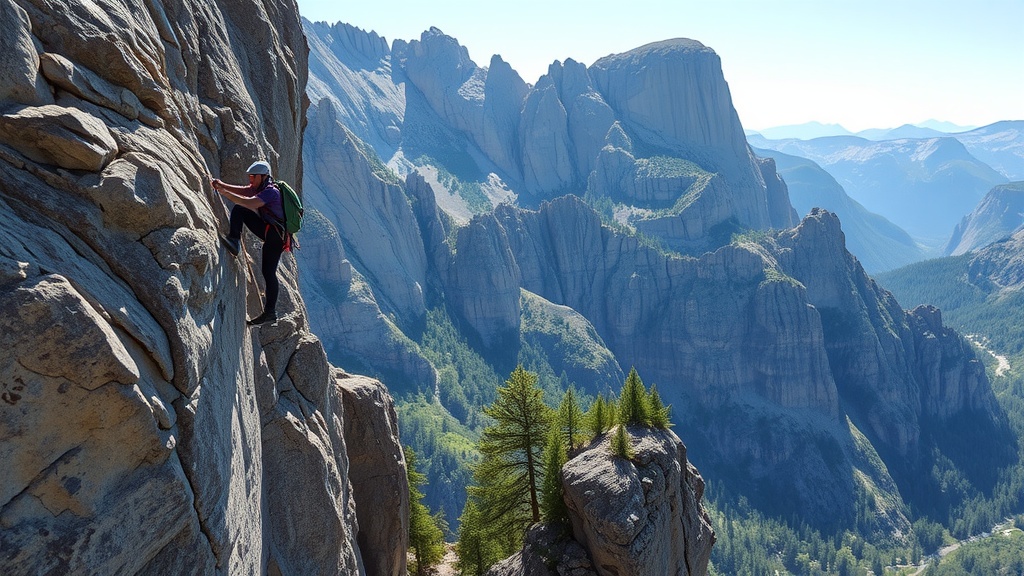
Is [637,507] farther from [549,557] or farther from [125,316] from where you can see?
[125,316]

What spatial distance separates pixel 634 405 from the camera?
29.2 metres

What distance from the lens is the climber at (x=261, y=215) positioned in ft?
45.9

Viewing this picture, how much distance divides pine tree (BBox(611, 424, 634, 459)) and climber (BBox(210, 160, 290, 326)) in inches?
626

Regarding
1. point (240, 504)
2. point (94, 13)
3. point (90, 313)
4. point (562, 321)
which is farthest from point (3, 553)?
point (562, 321)

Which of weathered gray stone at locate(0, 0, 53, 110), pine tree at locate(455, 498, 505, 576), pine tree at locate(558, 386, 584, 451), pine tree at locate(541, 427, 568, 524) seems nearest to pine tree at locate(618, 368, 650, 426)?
pine tree at locate(558, 386, 584, 451)

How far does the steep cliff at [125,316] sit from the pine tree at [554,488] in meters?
12.1

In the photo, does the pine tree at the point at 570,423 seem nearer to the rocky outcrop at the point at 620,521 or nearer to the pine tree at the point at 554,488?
the rocky outcrop at the point at 620,521

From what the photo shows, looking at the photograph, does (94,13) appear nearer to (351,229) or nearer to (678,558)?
(678,558)

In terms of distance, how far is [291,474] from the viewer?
18.0 meters

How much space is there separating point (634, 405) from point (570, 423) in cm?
364

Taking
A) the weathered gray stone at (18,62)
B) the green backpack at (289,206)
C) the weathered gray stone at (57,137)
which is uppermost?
the weathered gray stone at (18,62)

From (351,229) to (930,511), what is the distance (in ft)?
557

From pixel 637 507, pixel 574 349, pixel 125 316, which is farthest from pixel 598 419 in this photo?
pixel 574 349

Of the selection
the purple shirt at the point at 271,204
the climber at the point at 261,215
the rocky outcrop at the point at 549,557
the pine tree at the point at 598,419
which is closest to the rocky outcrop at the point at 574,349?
the pine tree at the point at 598,419
